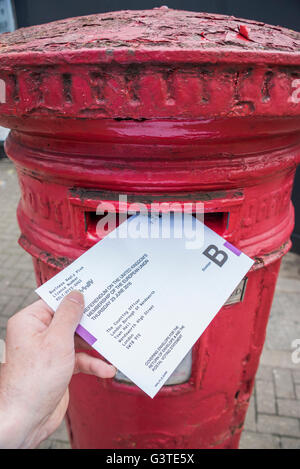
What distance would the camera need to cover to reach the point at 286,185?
3.39ft

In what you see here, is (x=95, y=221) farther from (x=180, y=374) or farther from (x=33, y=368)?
(x=180, y=374)

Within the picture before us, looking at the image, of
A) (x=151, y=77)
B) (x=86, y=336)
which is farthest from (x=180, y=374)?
(x=151, y=77)

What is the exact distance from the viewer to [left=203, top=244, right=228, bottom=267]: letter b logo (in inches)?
36.2

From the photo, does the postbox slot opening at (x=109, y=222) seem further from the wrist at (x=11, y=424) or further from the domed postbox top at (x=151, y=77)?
the wrist at (x=11, y=424)

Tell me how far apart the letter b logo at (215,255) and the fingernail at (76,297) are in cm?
35

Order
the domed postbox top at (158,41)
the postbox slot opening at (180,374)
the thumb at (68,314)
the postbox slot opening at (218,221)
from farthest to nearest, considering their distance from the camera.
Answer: the postbox slot opening at (180,374) < the postbox slot opening at (218,221) < the thumb at (68,314) < the domed postbox top at (158,41)

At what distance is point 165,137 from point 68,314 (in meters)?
0.48

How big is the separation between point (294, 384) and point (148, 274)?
1.92 meters

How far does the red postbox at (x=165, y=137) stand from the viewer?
2.17ft

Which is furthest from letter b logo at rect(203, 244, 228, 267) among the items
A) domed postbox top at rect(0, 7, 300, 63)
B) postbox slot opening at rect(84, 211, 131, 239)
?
domed postbox top at rect(0, 7, 300, 63)

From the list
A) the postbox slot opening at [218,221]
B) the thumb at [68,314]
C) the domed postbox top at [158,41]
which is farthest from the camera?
the postbox slot opening at [218,221]

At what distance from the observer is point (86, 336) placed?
2.84ft

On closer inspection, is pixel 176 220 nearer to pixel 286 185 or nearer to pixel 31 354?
pixel 286 185

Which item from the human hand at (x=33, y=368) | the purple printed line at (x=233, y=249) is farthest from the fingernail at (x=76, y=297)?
the purple printed line at (x=233, y=249)
